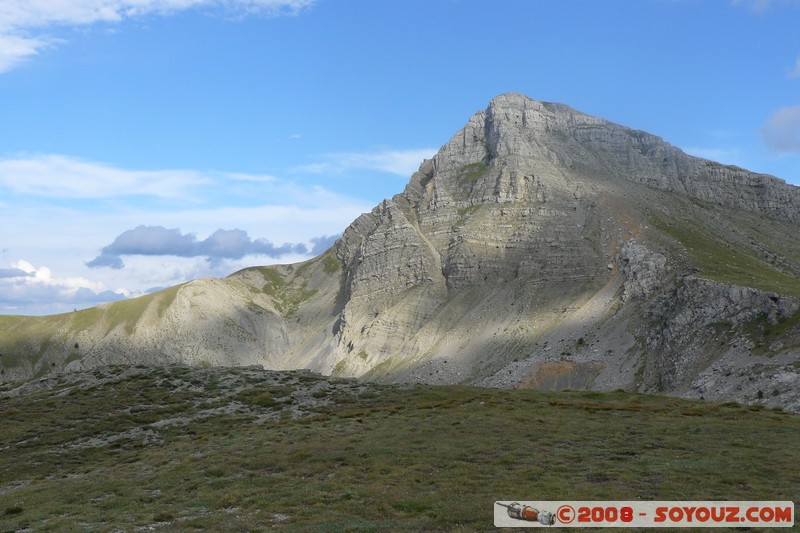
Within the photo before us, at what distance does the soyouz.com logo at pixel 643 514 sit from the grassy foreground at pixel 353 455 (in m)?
1.24

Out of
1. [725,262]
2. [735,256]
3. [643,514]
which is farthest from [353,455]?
[735,256]

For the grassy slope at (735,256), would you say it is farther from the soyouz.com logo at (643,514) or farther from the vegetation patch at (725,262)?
the soyouz.com logo at (643,514)

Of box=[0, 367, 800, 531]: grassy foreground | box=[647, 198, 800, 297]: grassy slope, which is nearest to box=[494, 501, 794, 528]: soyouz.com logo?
box=[0, 367, 800, 531]: grassy foreground

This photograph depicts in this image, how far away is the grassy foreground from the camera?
28078mm

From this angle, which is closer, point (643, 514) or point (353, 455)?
point (643, 514)

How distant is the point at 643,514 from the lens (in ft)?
81.9

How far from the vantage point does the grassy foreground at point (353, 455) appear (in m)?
28.1

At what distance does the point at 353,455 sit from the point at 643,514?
18103 millimetres

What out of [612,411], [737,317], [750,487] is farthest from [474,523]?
[737,317]

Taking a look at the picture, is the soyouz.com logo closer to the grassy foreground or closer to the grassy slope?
the grassy foreground

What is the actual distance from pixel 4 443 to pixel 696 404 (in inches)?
2238

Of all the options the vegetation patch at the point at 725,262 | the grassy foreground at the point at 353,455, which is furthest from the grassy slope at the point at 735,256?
the grassy foreground at the point at 353,455

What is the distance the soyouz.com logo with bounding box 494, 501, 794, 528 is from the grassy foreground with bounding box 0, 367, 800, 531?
124 centimetres

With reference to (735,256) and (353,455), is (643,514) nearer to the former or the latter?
(353,455)
